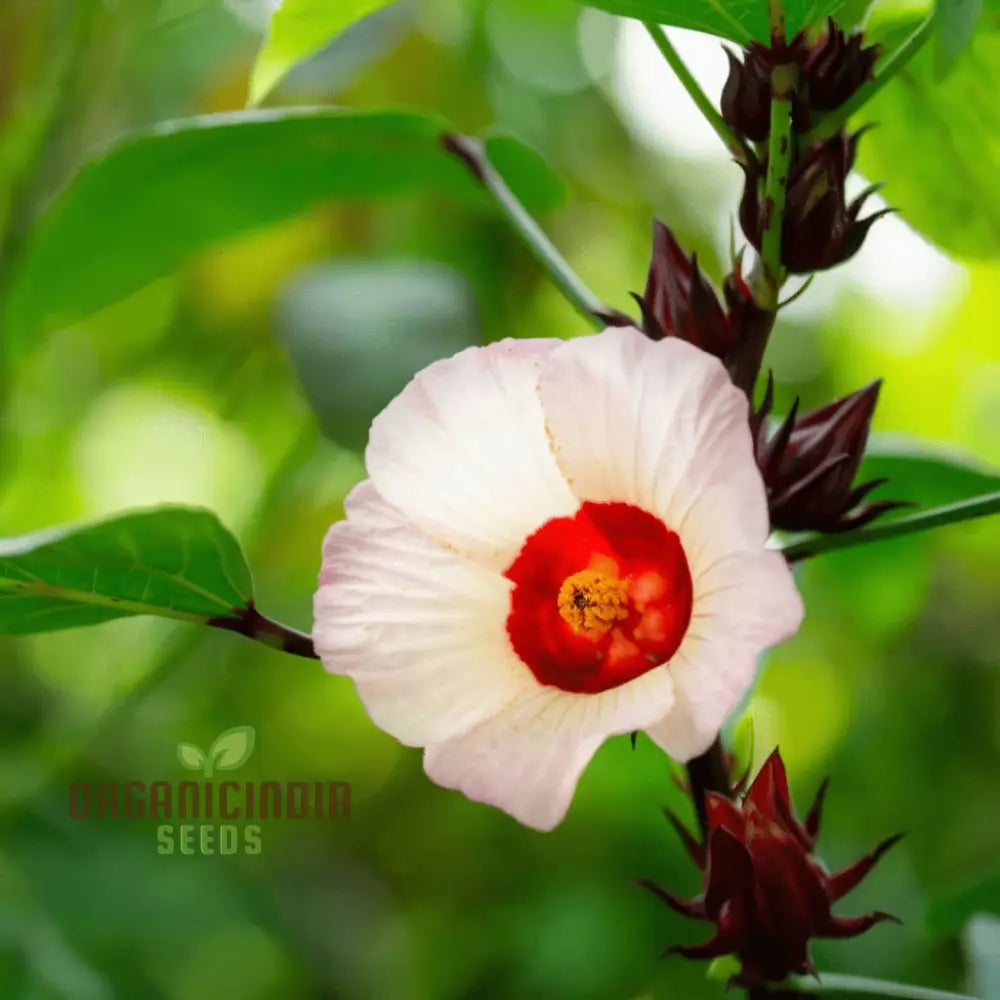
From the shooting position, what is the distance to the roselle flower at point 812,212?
52 cm

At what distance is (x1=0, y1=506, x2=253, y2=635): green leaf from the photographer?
0.51m

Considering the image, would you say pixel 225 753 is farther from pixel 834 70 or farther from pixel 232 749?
pixel 834 70

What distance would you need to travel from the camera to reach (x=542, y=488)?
0.49 metres

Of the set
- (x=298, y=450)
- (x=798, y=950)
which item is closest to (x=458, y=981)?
(x=298, y=450)

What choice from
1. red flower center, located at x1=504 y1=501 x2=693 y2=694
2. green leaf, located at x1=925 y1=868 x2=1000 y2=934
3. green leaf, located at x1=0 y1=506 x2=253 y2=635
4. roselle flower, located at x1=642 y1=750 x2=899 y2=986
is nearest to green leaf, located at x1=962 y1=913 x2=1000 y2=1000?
green leaf, located at x1=925 y1=868 x2=1000 y2=934

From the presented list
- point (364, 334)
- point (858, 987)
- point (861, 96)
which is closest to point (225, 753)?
point (364, 334)

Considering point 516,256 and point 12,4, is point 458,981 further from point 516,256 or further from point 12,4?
point 12,4

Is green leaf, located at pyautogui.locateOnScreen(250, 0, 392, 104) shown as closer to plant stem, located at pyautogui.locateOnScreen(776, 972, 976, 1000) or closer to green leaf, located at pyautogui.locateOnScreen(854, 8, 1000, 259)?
green leaf, located at pyautogui.locateOnScreen(854, 8, 1000, 259)

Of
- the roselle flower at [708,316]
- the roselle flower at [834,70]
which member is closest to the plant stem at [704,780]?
the roselle flower at [708,316]

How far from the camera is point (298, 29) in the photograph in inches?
24.2

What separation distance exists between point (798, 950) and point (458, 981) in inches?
39.6

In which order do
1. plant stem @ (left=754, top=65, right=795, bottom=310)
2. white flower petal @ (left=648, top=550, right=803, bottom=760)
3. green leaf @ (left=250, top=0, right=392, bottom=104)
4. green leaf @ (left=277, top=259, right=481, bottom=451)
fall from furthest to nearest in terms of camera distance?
green leaf @ (left=277, top=259, right=481, bottom=451) → green leaf @ (left=250, top=0, right=392, bottom=104) → plant stem @ (left=754, top=65, right=795, bottom=310) → white flower petal @ (left=648, top=550, right=803, bottom=760)

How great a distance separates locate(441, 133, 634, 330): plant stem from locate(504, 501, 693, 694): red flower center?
97 mm

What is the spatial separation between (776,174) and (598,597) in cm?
18
